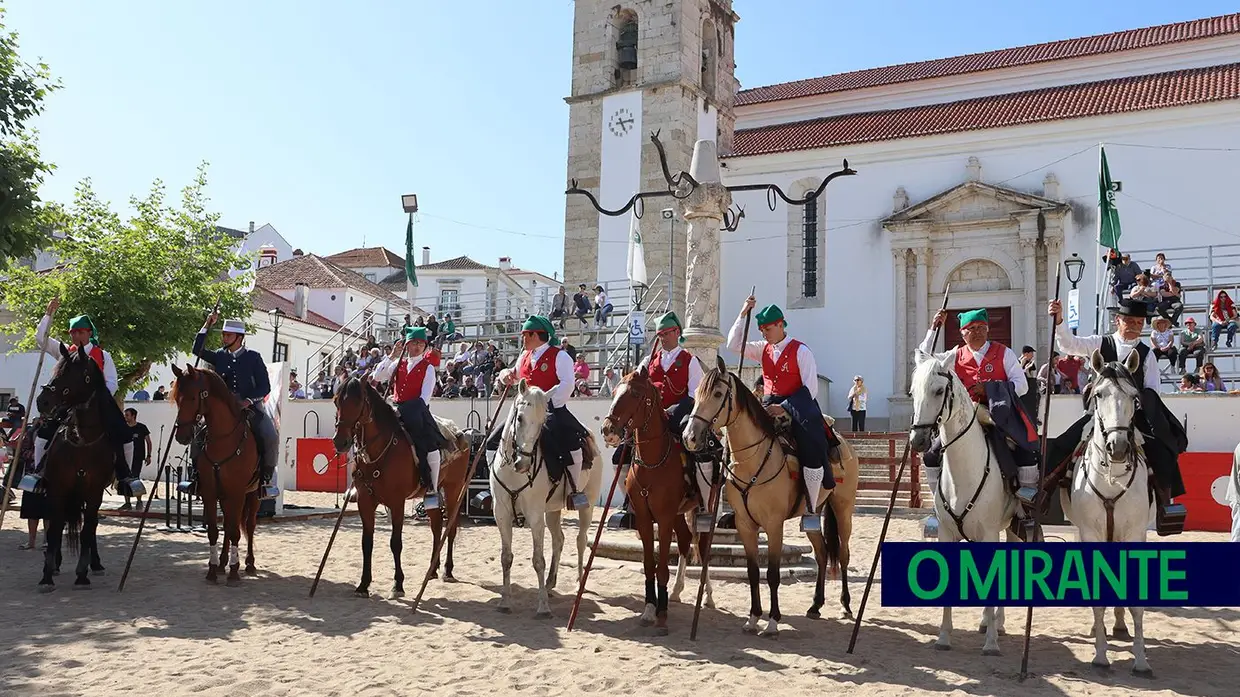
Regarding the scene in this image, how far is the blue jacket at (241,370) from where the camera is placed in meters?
10.8

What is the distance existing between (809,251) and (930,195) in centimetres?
366

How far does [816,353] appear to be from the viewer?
28.8 m

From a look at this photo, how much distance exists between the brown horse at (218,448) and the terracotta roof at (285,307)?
36.3 m

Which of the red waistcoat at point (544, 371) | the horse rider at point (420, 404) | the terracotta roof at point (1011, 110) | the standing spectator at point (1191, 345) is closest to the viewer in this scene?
the red waistcoat at point (544, 371)

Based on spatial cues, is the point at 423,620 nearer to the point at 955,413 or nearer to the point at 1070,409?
the point at 955,413

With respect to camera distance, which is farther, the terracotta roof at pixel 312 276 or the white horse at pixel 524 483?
the terracotta roof at pixel 312 276

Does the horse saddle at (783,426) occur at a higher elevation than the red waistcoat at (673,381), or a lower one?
lower

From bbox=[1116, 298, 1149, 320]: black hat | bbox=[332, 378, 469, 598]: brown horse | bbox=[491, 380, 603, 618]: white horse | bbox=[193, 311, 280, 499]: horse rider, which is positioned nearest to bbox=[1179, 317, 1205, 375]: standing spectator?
bbox=[1116, 298, 1149, 320]: black hat

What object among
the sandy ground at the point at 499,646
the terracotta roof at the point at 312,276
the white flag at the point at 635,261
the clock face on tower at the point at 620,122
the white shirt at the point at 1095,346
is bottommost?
the sandy ground at the point at 499,646

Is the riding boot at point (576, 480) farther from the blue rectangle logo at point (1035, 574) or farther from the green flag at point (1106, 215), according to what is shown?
the green flag at point (1106, 215)

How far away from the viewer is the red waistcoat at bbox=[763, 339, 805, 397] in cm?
883

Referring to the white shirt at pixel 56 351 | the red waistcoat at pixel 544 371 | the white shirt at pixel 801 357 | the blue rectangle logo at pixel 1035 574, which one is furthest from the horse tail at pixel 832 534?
the white shirt at pixel 56 351

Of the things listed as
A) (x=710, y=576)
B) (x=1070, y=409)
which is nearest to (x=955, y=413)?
(x=710, y=576)

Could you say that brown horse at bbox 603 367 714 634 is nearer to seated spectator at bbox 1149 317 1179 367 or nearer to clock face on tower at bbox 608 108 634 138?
seated spectator at bbox 1149 317 1179 367
